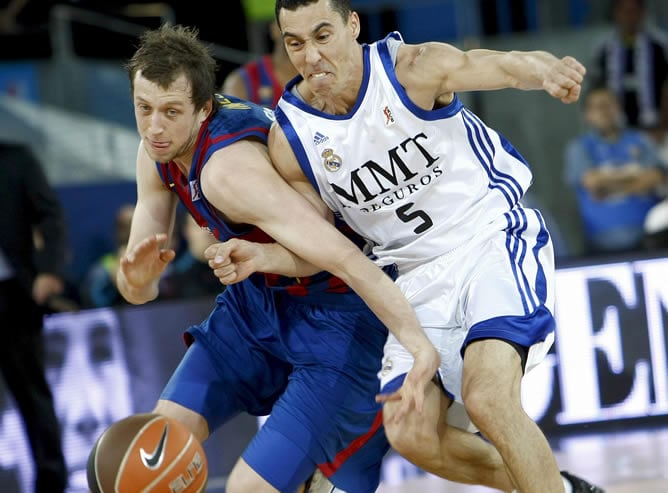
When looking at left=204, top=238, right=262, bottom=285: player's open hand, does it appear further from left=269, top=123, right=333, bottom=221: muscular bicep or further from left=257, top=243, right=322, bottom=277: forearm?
left=269, top=123, right=333, bottom=221: muscular bicep

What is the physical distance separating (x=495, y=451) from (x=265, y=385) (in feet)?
3.04

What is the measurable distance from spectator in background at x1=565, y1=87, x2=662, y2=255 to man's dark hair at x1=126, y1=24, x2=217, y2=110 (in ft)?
14.4

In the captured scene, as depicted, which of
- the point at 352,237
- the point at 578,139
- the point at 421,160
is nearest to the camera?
the point at 421,160

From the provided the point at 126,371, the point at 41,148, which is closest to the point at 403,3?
the point at 41,148

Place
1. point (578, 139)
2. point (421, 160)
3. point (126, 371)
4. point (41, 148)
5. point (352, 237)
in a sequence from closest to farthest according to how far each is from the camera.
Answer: point (421, 160) < point (352, 237) < point (126, 371) < point (578, 139) < point (41, 148)

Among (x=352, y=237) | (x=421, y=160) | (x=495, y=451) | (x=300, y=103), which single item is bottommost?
(x=495, y=451)

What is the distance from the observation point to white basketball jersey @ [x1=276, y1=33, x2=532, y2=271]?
3.95 m

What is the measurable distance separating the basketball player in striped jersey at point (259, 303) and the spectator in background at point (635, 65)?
15.6ft

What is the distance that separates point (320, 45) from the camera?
3.93m

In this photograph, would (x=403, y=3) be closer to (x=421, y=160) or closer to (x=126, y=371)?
(x=126, y=371)

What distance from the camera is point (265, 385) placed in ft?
14.3

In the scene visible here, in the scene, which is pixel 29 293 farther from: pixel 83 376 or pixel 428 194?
pixel 428 194

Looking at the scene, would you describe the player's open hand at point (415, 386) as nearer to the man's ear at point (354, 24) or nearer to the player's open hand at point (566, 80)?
the player's open hand at point (566, 80)

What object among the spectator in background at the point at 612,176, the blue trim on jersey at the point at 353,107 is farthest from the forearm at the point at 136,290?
the spectator in background at the point at 612,176
